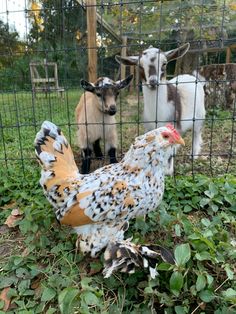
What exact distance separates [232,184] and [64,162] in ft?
4.72

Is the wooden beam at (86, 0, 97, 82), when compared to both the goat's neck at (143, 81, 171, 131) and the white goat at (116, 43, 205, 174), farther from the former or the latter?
the goat's neck at (143, 81, 171, 131)

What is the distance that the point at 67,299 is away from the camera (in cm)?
168

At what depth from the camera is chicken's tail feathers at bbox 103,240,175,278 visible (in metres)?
1.82

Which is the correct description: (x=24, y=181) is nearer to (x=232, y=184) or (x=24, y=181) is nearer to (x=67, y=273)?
(x=67, y=273)

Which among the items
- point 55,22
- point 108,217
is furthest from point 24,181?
point 55,22

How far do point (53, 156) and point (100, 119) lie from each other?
142 centimetres

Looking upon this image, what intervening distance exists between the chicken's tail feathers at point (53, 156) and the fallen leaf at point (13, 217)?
574 millimetres

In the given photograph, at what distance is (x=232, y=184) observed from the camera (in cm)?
270

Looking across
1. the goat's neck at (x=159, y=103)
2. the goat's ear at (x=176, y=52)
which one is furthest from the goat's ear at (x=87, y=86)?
the goat's ear at (x=176, y=52)

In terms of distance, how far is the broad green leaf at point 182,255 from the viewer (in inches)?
69.6

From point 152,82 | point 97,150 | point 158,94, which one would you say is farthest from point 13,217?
point 158,94

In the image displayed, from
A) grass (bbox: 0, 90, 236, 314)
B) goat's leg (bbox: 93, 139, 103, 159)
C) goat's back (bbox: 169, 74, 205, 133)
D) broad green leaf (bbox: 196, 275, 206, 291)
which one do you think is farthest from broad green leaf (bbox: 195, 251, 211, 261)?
goat's leg (bbox: 93, 139, 103, 159)

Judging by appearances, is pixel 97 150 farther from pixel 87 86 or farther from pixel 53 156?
pixel 53 156

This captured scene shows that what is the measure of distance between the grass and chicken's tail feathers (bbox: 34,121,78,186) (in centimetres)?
43
